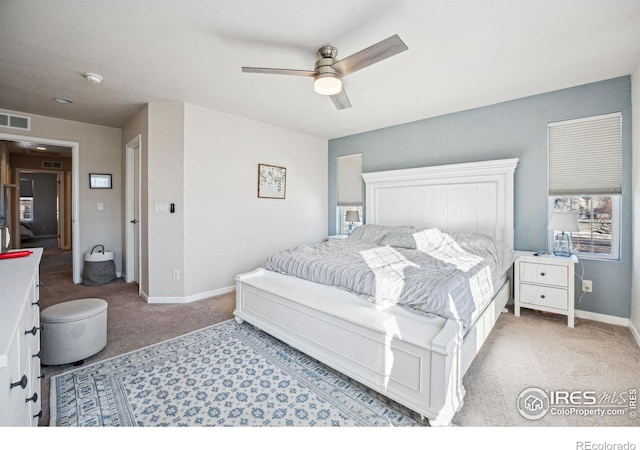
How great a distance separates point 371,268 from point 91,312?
2.25 meters

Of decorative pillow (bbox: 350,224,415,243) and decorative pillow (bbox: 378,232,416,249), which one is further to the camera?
decorative pillow (bbox: 350,224,415,243)

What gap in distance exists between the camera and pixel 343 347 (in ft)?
6.66

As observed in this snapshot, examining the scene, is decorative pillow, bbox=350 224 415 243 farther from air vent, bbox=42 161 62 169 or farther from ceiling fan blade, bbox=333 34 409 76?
air vent, bbox=42 161 62 169

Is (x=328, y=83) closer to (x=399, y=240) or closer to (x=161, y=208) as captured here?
(x=399, y=240)

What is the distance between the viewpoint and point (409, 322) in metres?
1.88

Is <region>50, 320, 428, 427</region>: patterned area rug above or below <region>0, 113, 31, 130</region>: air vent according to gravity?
below

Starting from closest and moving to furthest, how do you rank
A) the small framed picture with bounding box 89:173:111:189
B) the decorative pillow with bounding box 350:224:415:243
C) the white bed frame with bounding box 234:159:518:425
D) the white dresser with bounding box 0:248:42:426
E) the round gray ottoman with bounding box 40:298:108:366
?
1. the white dresser with bounding box 0:248:42:426
2. the white bed frame with bounding box 234:159:518:425
3. the round gray ottoman with bounding box 40:298:108:366
4. the decorative pillow with bounding box 350:224:415:243
5. the small framed picture with bounding box 89:173:111:189

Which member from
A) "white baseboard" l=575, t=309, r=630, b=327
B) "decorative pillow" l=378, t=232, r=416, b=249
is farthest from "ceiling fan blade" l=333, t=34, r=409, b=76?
"white baseboard" l=575, t=309, r=630, b=327

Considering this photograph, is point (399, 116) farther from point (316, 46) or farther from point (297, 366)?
point (297, 366)

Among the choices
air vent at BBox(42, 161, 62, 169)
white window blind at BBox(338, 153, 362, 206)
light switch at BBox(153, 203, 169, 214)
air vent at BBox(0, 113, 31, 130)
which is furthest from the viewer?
air vent at BBox(42, 161, 62, 169)

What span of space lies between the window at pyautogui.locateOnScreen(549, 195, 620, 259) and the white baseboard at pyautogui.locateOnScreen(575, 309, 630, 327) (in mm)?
611

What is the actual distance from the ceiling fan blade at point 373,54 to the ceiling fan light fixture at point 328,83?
0.26ft

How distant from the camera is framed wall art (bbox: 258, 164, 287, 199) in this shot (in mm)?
4441

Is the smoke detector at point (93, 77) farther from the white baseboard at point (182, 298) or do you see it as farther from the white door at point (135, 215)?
the white baseboard at point (182, 298)
